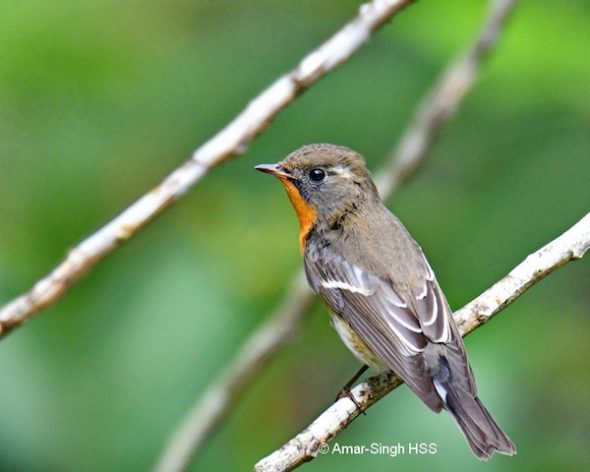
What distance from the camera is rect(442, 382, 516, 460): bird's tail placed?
194 inches

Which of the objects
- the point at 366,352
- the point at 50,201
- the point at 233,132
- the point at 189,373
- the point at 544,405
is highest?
the point at 50,201

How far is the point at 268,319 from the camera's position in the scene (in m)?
5.71

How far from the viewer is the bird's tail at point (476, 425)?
492 centimetres

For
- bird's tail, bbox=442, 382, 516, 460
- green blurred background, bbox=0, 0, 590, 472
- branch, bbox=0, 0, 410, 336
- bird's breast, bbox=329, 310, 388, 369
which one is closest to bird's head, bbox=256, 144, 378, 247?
green blurred background, bbox=0, 0, 590, 472

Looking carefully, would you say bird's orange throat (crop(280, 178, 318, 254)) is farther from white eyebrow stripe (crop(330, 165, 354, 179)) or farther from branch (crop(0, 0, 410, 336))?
branch (crop(0, 0, 410, 336))

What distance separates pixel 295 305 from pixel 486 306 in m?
0.86

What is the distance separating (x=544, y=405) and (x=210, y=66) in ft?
8.08

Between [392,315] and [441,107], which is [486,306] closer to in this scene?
[392,315]

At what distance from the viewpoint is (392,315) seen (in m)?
5.64

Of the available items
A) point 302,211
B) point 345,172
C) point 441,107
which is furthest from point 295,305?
point 441,107

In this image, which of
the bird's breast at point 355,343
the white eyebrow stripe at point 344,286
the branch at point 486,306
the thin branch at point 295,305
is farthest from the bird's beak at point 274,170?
the branch at point 486,306

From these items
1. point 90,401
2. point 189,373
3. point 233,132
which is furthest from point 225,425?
point 233,132

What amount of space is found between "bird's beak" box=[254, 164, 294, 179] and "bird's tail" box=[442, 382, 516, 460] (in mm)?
1424

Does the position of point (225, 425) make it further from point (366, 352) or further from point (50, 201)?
point (50, 201)
